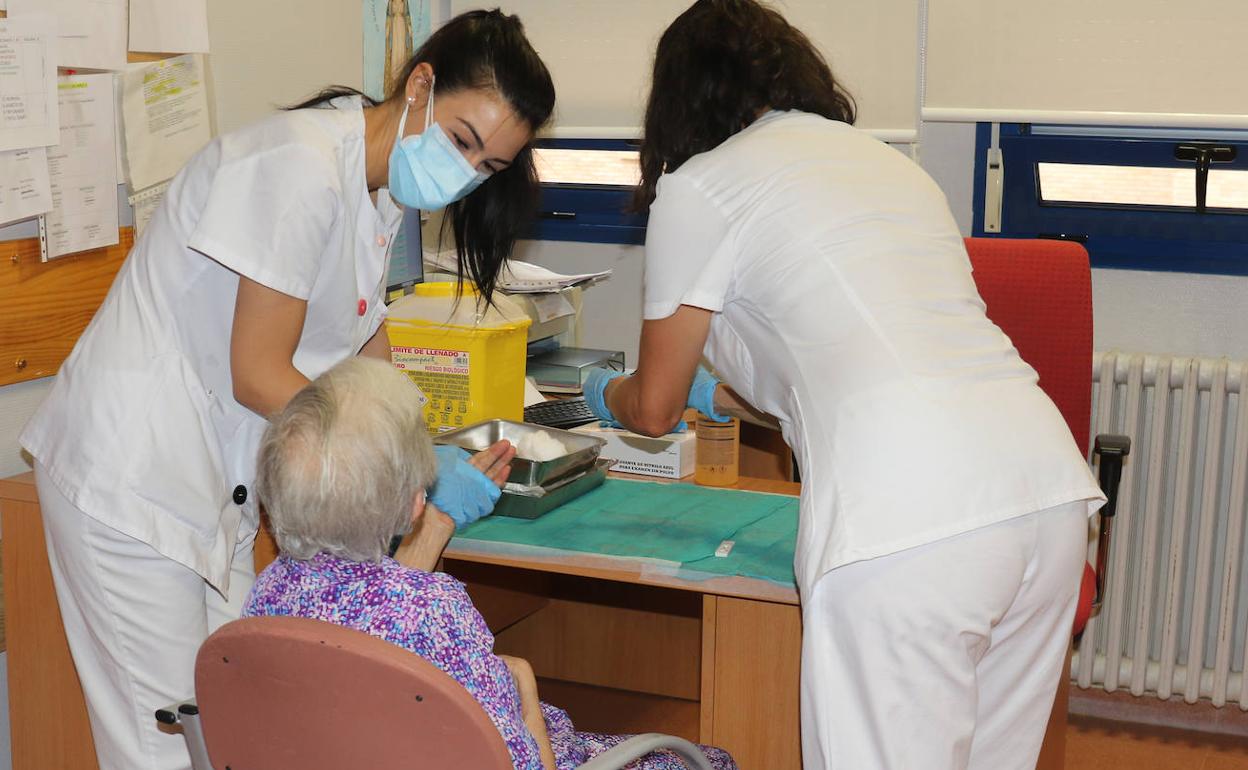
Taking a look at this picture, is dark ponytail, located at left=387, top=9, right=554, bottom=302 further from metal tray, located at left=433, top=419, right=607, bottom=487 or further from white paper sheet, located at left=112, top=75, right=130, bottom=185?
white paper sheet, located at left=112, top=75, right=130, bottom=185

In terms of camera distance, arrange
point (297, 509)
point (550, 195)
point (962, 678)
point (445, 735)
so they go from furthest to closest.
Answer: point (550, 195), point (962, 678), point (297, 509), point (445, 735)

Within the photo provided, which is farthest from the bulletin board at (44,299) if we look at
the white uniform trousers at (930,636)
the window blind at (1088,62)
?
the window blind at (1088,62)

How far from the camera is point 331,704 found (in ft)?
3.69

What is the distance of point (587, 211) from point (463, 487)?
1833mm

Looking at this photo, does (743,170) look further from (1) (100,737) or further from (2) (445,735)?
(1) (100,737)

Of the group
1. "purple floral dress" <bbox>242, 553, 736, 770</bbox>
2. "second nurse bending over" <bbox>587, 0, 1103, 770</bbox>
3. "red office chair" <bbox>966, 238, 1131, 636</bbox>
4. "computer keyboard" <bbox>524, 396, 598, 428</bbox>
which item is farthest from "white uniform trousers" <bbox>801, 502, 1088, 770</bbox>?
"computer keyboard" <bbox>524, 396, 598, 428</bbox>

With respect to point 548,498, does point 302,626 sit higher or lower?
higher

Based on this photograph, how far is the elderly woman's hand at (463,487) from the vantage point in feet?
5.54

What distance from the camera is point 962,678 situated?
141 cm

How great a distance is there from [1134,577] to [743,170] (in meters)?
1.87

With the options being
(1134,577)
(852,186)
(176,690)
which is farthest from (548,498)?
(1134,577)

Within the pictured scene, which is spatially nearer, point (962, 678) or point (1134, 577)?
point (962, 678)

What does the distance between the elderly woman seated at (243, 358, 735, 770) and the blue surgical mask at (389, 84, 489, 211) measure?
42 cm

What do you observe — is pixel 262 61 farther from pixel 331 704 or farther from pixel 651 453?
pixel 331 704
